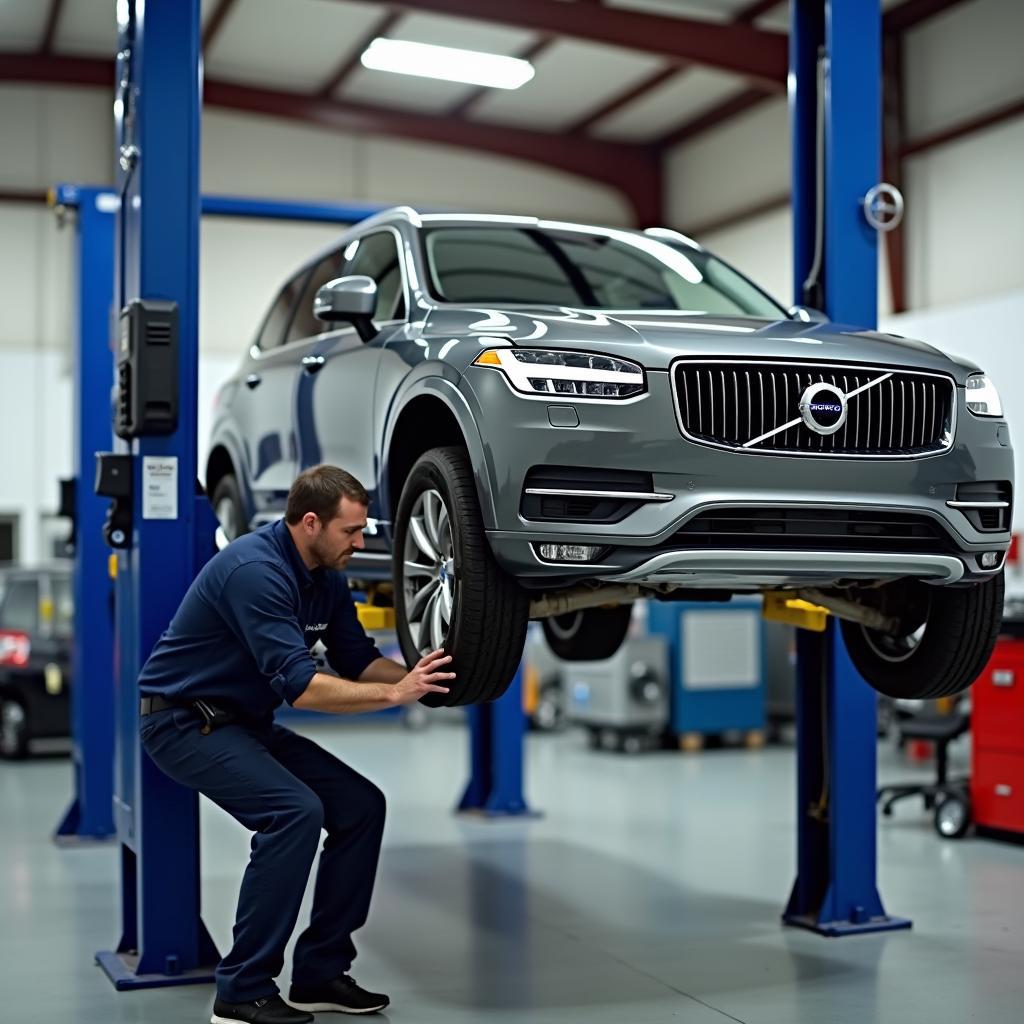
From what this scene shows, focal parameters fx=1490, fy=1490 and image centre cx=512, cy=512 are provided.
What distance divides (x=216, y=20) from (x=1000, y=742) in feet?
37.9

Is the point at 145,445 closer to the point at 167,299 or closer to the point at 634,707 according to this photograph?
the point at 167,299

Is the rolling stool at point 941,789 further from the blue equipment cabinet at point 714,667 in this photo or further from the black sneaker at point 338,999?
the black sneaker at point 338,999

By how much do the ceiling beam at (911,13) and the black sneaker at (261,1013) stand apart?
39.3 feet

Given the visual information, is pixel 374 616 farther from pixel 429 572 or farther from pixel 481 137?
pixel 481 137

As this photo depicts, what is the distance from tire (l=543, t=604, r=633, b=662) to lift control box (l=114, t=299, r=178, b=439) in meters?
1.99

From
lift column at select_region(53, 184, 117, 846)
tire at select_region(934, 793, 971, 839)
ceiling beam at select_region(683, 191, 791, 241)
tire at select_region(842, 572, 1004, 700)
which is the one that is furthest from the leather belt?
ceiling beam at select_region(683, 191, 791, 241)

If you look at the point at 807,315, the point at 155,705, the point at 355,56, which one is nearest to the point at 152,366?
the point at 155,705

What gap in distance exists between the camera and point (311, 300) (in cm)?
602

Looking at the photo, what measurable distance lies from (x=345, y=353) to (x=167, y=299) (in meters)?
0.69

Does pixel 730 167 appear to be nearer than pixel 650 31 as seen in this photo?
No

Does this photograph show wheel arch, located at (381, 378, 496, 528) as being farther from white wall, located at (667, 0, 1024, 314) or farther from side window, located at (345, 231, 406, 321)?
white wall, located at (667, 0, 1024, 314)

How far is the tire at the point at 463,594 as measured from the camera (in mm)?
3951

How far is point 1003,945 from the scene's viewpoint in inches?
208

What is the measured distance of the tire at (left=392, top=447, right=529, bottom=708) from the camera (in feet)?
13.0
